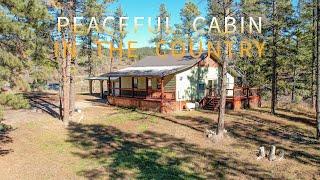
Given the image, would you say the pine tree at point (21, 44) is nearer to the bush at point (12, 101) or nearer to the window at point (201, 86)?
the bush at point (12, 101)

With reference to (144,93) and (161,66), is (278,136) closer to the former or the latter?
(144,93)

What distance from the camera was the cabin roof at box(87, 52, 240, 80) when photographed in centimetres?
3431

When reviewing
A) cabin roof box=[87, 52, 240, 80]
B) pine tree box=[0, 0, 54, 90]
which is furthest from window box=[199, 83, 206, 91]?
pine tree box=[0, 0, 54, 90]

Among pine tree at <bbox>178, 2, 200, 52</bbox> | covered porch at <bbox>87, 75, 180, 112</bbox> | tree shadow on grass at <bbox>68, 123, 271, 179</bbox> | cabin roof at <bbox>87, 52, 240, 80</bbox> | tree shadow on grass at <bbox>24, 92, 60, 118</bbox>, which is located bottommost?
tree shadow on grass at <bbox>68, 123, 271, 179</bbox>

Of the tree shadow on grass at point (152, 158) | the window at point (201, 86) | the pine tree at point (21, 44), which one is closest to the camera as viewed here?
the pine tree at point (21, 44)

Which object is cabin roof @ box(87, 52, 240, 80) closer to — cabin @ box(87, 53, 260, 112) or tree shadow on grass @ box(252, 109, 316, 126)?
cabin @ box(87, 53, 260, 112)

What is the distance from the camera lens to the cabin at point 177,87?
33688mm

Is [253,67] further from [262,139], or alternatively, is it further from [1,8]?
[1,8]

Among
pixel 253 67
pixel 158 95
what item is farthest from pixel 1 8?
pixel 253 67

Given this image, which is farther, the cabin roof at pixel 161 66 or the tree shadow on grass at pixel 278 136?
the cabin roof at pixel 161 66

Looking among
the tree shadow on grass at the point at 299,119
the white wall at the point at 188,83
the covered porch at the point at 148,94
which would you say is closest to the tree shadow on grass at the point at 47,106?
the covered porch at the point at 148,94

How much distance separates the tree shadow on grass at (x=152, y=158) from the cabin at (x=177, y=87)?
9568 mm

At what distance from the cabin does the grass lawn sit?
3172mm

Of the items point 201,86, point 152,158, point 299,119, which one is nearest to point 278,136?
point 299,119
